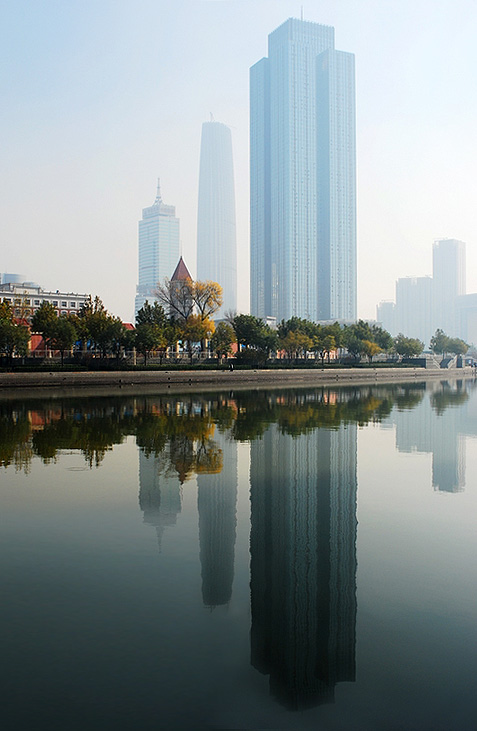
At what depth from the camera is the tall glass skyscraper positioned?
182 meters

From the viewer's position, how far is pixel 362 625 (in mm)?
6711

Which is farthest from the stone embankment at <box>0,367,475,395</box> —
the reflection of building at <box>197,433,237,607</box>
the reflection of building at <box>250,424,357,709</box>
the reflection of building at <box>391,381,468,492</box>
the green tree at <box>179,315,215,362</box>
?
the reflection of building at <box>250,424,357,709</box>

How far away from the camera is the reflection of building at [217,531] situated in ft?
25.4

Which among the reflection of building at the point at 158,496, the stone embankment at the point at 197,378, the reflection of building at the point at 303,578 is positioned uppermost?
the stone embankment at the point at 197,378

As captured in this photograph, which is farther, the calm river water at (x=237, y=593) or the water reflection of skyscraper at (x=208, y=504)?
the water reflection of skyscraper at (x=208, y=504)

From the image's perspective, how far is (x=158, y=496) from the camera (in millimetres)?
12289

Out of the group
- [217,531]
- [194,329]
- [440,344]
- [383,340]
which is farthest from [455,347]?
[217,531]

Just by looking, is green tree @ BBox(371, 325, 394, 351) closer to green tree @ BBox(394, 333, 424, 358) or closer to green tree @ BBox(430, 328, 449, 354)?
green tree @ BBox(394, 333, 424, 358)

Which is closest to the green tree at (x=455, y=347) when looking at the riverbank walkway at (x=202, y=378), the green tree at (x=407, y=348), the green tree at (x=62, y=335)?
the green tree at (x=407, y=348)

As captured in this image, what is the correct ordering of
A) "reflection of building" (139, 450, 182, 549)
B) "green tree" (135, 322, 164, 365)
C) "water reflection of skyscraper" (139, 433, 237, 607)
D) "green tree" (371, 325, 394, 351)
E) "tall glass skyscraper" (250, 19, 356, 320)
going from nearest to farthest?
"water reflection of skyscraper" (139, 433, 237, 607), "reflection of building" (139, 450, 182, 549), "green tree" (135, 322, 164, 365), "green tree" (371, 325, 394, 351), "tall glass skyscraper" (250, 19, 356, 320)

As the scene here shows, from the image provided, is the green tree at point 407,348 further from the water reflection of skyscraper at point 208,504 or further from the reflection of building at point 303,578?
the reflection of building at point 303,578

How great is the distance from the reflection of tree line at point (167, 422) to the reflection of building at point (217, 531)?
0.87 metres

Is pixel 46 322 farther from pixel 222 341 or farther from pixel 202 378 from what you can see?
pixel 222 341

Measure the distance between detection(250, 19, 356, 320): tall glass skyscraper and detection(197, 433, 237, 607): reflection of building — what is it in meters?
167
